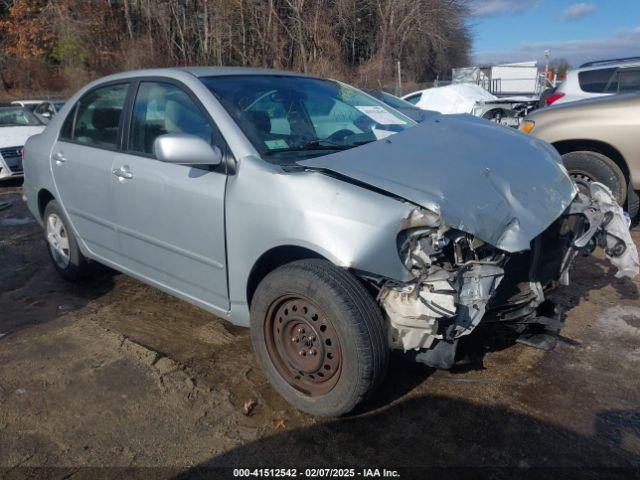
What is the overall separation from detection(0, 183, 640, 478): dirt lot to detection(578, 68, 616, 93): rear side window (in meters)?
6.50

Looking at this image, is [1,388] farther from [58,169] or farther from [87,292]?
[58,169]

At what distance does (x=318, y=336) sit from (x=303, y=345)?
5.7 inches

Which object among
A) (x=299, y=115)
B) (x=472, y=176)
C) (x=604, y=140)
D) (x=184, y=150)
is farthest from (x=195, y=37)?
(x=472, y=176)

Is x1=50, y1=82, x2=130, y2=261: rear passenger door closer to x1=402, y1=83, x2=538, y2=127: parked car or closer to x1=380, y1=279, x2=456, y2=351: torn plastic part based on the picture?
x1=380, y1=279, x2=456, y2=351: torn plastic part

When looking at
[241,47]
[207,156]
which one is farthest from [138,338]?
[241,47]

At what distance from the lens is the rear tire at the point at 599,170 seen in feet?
17.5

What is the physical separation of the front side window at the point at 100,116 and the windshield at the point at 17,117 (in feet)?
25.3

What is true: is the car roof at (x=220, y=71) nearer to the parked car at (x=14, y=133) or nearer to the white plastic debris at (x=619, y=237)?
the white plastic debris at (x=619, y=237)

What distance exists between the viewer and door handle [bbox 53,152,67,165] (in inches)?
166

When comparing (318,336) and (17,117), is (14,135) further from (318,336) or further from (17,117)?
(318,336)

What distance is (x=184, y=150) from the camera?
2.78 m

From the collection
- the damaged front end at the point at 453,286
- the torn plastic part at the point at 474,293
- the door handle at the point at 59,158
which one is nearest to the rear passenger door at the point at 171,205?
the door handle at the point at 59,158

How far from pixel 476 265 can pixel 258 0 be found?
2671cm

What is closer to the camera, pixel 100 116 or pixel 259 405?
pixel 259 405
